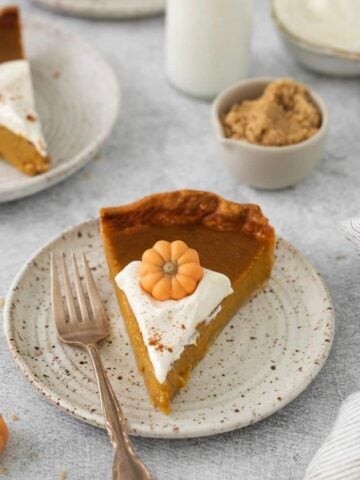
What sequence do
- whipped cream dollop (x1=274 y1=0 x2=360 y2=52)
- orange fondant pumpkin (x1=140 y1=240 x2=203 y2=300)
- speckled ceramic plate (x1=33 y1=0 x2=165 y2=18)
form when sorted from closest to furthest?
orange fondant pumpkin (x1=140 y1=240 x2=203 y2=300) → whipped cream dollop (x1=274 y1=0 x2=360 y2=52) → speckled ceramic plate (x1=33 y1=0 x2=165 y2=18)

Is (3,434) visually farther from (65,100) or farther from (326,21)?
(326,21)

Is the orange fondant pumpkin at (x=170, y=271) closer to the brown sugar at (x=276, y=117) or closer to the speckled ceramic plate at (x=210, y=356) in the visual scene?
the speckled ceramic plate at (x=210, y=356)

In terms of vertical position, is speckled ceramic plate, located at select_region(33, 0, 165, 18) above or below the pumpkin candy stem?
below

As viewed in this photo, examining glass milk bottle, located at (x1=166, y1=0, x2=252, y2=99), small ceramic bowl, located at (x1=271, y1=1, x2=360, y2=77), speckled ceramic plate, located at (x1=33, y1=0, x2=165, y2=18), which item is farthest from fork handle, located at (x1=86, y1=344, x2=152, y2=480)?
speckled ceramic plate, located at (x1=33, y1=0, x2=165, y2=18)

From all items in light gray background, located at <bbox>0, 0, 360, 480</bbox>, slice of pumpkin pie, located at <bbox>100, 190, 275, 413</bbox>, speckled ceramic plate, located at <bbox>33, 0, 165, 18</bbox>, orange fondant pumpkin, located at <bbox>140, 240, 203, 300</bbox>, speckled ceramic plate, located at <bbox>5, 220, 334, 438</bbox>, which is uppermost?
orange fondant pumpkin, located at <bbox>140, 240, 203, 300</bbox>

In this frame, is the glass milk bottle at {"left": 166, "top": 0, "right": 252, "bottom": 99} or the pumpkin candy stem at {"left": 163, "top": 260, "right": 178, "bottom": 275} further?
the glass milk bottle at {"left": 166, "top": 0, "right": 252, "bottom": 99}

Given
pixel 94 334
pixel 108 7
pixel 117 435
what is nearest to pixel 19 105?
pixel 108 7

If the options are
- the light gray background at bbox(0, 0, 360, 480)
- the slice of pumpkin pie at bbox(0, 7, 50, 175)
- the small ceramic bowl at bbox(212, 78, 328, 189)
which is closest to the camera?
the light gray background at bbox(0, 0, 360, 480)

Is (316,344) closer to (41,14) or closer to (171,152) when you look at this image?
(171,152)

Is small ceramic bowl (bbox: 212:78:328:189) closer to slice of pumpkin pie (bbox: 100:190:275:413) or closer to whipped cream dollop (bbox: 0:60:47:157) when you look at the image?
slice of pumpkin pie (bbox: 100:190:275:413)
